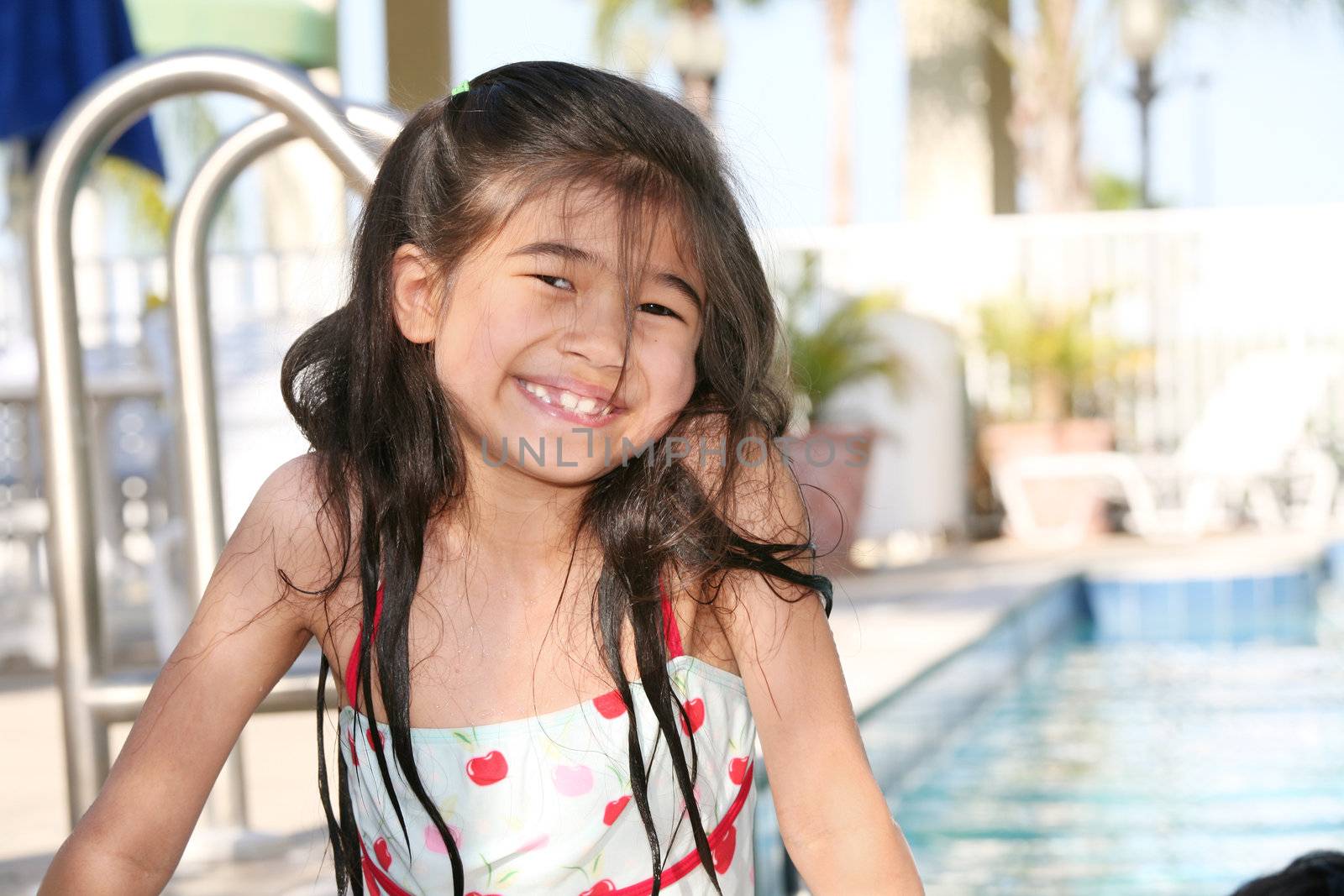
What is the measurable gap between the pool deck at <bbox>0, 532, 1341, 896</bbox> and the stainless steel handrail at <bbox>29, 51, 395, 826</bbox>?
17.8 inches

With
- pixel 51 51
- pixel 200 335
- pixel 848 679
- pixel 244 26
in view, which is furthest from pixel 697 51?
pixel 200 335

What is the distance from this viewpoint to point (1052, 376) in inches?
353

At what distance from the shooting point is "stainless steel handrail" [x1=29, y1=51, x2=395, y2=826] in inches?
62.3

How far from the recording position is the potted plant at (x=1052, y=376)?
8.90 metres

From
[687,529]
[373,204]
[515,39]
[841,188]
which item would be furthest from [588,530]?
[841,188]

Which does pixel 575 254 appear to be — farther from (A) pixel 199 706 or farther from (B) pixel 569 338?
(A) pixel 199 706

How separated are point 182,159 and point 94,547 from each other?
68.3ft

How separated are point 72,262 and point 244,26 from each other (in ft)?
6.85

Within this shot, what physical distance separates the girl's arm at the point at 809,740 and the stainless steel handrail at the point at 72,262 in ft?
2.23

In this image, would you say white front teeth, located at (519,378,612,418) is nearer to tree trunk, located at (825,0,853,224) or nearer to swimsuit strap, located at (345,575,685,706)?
swimsuit strap, located at (345,575,685,706)

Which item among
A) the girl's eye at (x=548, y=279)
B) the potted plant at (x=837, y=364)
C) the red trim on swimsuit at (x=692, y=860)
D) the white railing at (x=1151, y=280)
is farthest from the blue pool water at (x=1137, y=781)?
the white railing at (x=1151, y=280)

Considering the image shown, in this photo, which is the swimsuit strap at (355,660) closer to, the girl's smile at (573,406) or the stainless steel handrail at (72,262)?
the girl's smile at (573,406)

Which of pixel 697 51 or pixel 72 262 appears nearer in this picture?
pixel 72 262

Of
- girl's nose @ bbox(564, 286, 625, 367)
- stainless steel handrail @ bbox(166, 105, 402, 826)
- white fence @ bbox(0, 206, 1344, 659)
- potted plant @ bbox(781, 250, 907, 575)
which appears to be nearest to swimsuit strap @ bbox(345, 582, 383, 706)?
girl's nose @ bbox(564, 286, 625, 367)
